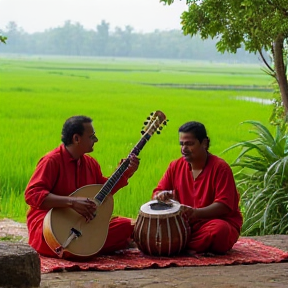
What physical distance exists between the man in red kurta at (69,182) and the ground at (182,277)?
545 millimetres

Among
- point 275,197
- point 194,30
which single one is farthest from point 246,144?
point 194,30

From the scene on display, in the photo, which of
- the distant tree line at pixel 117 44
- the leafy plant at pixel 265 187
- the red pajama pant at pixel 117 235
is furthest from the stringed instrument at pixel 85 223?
the distant tree line at pixel 117 44

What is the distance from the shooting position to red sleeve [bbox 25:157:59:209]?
480 cm

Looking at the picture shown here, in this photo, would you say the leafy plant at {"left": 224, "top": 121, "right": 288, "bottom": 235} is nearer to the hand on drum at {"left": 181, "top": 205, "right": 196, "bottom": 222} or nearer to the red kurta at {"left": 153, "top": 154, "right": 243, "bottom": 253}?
the red kurta at {"left": 153, "top": 154, "right": 243, "bottom": 253}

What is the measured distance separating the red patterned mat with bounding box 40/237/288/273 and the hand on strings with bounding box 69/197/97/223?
0.29m

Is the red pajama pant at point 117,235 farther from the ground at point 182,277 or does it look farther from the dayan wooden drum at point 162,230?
the ground at point 182,277

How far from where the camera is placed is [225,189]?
16.5 ft

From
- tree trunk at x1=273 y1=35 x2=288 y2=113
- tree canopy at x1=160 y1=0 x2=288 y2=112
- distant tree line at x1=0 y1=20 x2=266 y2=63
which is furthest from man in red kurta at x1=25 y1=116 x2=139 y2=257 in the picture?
distant tree line at x1=0 y1=20 x2=266 y2=63

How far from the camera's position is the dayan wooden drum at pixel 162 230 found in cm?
491

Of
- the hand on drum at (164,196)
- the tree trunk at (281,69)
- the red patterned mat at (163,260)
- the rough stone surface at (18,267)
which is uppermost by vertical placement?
the tree trunk at (281,69)

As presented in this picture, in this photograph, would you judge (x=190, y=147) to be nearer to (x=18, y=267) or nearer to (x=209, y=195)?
(x=209, y=195)

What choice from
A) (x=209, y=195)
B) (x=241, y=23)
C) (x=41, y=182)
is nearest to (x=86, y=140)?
(x=41, y=182)

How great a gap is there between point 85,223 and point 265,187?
230 centimetres

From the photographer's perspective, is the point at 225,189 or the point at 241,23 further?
the point at 241,23
